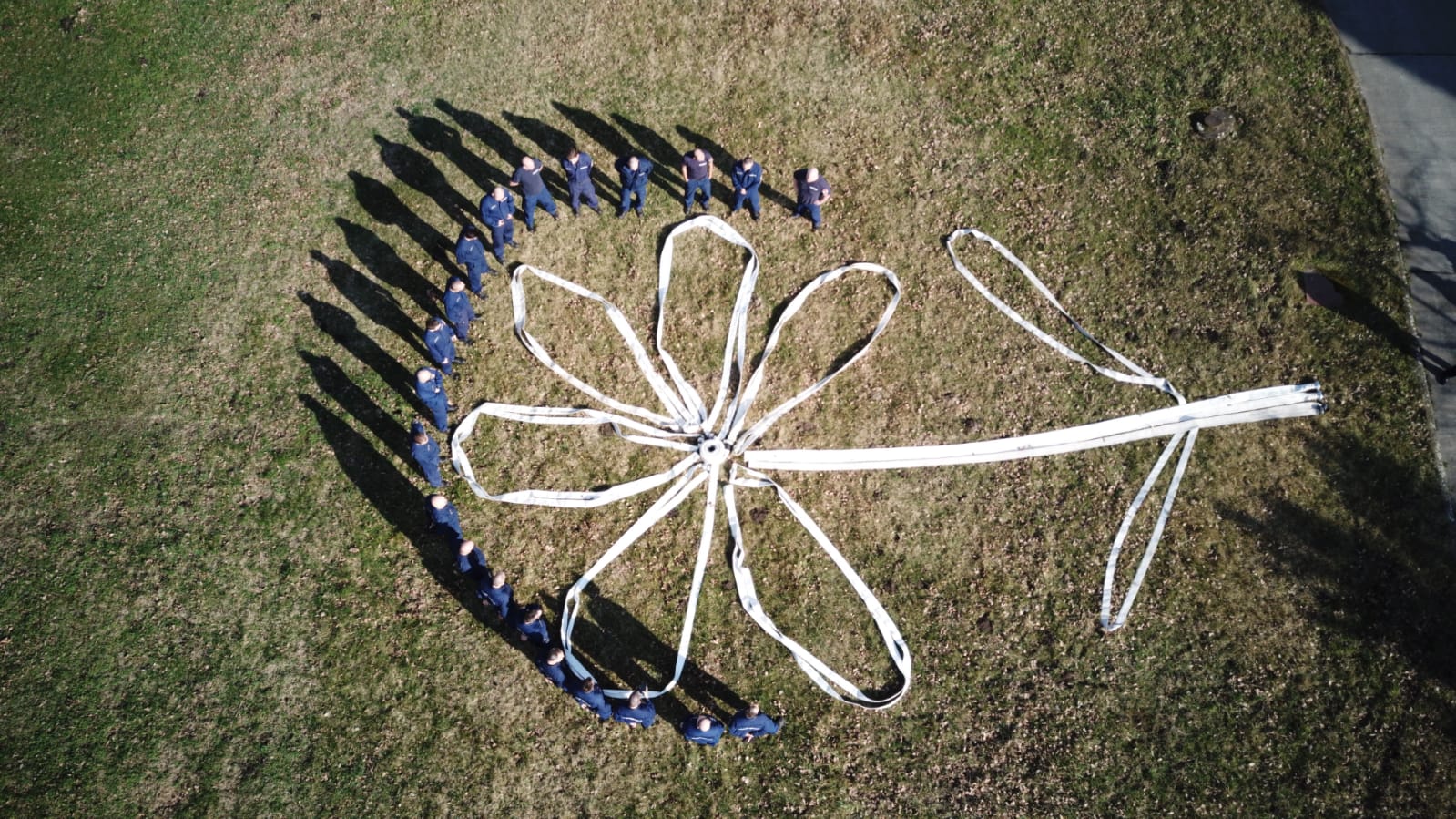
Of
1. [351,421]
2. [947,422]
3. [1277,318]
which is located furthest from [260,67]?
[1277,318]

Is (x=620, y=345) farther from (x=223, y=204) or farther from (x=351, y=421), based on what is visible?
(x=223, y=204)

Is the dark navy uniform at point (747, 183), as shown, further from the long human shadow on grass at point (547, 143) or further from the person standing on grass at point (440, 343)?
the person standing on grass at point (440, 343)

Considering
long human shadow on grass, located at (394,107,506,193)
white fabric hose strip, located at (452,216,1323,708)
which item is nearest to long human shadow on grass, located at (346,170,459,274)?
long human shadow on grass, located at (394,107,506,193)

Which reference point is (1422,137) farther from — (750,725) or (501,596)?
(501,596)

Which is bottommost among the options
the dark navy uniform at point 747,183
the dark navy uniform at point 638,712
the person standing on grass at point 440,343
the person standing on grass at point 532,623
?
the dark navy uniform at point 638,712

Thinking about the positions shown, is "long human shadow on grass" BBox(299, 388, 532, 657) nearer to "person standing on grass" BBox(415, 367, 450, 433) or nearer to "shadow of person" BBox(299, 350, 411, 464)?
"shadow of person" BBox(299, 350, 411, 464)

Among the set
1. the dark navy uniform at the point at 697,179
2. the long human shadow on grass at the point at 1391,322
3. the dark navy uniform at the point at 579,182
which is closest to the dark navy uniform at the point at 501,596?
the dark navy uniform at the point at 579,182
